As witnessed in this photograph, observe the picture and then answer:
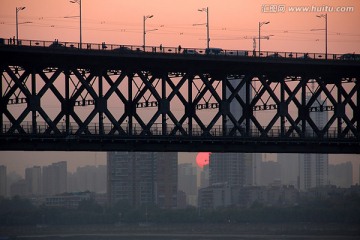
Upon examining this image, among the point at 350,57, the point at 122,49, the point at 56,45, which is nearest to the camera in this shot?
the point at 56,45

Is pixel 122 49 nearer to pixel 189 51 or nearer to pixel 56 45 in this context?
pixel 56 45

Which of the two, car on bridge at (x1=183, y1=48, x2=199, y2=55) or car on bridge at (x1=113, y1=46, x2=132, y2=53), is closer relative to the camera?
car on bridge at (x1=113, y1=46, x2=132, y2=53)

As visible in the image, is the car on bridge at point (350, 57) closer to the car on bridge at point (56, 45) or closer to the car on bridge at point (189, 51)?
the car on bridge at point (189, 51)

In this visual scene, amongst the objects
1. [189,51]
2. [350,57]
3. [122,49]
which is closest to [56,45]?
[122,49]

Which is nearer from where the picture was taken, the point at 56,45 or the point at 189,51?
the point at 56,45

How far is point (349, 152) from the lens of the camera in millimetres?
171625

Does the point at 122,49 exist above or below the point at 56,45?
below

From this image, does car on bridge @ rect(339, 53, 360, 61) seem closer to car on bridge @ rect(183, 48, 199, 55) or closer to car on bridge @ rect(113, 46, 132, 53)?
car on bridge @ rect(183, 48, 199, 55)

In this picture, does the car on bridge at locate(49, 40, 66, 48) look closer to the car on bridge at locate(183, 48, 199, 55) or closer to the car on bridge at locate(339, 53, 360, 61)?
the car on bridge at locate(183, 48, 199, 55)

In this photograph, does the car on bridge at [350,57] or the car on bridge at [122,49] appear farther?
the car on bridge at [350,57]

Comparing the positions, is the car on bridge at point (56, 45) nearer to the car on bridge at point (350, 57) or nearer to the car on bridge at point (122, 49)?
the car on bridge at point (122, 49)

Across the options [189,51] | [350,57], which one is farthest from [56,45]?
[350,57]

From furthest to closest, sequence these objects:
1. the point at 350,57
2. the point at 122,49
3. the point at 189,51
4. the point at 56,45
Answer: the point at 350,57 < the point at 189,51 < the point at 122,49 < the point at 56,45

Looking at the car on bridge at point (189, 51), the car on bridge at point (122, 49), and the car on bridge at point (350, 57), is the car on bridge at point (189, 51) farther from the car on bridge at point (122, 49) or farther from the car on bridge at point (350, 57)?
the car on bridge at point (350, 57)
